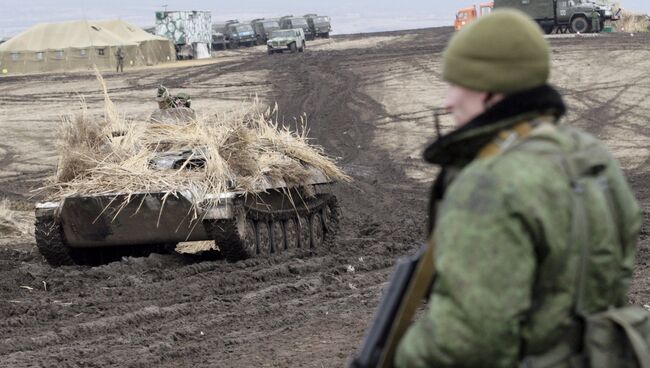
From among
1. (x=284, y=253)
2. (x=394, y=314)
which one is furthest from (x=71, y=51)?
(x=394, y=314)

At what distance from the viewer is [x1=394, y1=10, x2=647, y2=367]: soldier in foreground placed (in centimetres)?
266

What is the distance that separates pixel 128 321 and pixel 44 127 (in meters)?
20.3

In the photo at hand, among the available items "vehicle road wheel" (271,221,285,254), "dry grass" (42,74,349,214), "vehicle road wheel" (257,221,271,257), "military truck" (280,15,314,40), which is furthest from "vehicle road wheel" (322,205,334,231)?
"military truck" (280,15,314,40)

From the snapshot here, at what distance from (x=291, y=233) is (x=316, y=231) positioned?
0.78 metres

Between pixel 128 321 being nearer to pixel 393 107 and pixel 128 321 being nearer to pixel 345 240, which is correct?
pixel 345 240

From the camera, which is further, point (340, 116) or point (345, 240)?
point (340, 116)

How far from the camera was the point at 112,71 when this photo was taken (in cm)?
4866

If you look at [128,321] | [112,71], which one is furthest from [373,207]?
[112,71]

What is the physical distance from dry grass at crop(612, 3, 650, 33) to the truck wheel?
669 centimetres

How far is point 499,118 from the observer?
113 inches

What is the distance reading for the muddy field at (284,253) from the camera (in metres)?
8.49

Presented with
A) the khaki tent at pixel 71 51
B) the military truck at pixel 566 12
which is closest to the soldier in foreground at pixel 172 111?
the military truck at pixel 566 12

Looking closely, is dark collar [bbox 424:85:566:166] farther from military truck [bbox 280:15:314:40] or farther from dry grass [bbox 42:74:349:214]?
military truck [bbox 280:15:314:40]

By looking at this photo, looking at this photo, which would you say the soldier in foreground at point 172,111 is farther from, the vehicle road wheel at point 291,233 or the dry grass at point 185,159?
the vehicle road wheel at point 291,233
